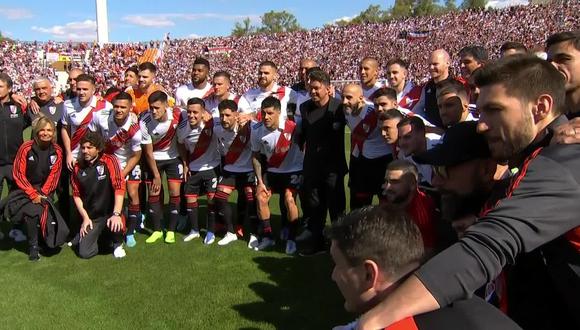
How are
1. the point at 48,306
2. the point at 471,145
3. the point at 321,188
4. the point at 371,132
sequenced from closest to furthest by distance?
the point at 471,145 → the point at 48,306 → the point at 371,132 → the point at 321,188

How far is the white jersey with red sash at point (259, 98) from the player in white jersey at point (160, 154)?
0.87 metres

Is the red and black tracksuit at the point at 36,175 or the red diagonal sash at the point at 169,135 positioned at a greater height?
the red diagonal sash at the point at 169,135

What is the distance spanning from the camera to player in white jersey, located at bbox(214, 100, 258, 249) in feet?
22.5

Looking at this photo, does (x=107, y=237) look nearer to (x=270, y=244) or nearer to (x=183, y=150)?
(x=183, y=150)

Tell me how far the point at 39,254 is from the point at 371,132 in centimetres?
437

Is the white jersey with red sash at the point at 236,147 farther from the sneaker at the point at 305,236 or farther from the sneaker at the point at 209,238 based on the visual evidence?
the sneaker at the point at 305,236

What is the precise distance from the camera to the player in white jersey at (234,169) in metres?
6.85

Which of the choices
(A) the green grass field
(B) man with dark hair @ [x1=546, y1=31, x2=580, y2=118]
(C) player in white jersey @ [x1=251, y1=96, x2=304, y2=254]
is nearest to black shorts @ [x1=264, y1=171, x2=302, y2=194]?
(C) player in white jersey @ [x1=251, y1=96, x2=304, y2=254]

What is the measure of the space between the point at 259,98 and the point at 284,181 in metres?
1.39

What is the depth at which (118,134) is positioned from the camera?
694cm

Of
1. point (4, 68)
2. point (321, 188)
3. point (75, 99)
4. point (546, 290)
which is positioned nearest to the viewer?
point (546, 290)

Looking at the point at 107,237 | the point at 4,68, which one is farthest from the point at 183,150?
the point at 4,68

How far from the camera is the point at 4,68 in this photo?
38.6 m

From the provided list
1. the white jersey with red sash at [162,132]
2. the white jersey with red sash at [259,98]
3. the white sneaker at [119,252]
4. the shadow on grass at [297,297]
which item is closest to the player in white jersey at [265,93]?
the white jersey with red sash at [259,98]
